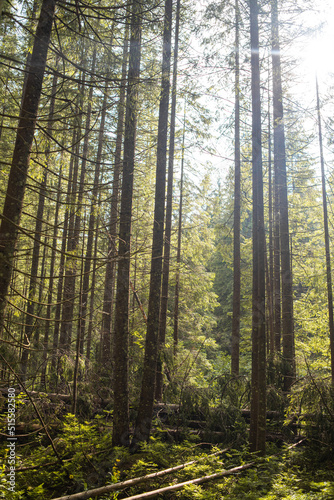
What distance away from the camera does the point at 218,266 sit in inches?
1145

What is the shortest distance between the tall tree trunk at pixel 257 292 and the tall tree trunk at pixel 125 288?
259 cm

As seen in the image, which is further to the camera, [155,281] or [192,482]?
[155,281]

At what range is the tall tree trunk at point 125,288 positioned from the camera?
645 centimetres

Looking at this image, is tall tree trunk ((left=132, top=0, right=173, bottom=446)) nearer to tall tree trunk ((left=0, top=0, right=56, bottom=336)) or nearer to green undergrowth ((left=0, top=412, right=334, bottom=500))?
green undergrowth ((left=0, top=412, right=334, bottom=500))

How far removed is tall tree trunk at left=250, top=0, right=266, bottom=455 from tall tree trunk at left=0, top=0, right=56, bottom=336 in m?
4.49

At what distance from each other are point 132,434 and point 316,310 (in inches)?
417

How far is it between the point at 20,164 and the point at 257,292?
15.8 feet

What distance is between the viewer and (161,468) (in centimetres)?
555

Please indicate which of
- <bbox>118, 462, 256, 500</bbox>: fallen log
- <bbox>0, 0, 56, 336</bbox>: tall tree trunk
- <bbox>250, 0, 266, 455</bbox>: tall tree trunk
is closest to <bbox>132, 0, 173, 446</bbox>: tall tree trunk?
<bbox>118, 462, 256, 500</bbox>: fallen log

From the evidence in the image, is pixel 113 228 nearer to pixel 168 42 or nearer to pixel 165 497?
pixel 168 42

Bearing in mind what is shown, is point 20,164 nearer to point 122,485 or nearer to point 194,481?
point 122,485

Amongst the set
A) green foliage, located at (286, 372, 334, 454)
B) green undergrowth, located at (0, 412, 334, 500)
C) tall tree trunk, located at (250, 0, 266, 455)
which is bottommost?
green undergrowth, located at (0, 412, 334, 500)

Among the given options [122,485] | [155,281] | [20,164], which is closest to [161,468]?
[122,485]

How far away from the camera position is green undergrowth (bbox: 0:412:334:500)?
4672 millimetres
